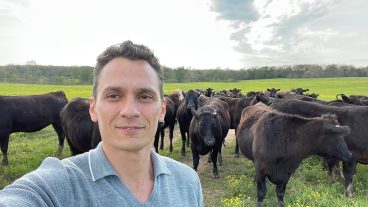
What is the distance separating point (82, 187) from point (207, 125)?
7.92 m

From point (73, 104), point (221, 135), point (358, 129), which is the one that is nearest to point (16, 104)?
point (73, 104)

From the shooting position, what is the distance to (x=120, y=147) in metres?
1.69

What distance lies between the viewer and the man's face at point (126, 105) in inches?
66.2

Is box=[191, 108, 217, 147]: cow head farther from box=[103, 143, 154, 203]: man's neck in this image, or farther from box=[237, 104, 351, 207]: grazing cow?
box=[103, 143, 154, 203]: man's neck

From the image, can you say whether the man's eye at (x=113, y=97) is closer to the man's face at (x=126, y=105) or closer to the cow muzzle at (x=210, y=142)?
the man's face at (x=126, y=105)

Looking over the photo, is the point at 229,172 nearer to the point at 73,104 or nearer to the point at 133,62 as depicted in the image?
the point at 73,104

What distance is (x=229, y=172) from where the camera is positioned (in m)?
10.6

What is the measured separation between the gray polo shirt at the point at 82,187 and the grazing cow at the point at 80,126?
248 inches

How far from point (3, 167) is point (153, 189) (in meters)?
9.51

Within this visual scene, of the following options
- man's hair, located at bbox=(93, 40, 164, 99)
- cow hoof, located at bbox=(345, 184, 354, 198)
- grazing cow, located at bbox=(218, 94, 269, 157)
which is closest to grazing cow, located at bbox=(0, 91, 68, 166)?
grazing cow, located at bbox=(218, 94, 269, 157)

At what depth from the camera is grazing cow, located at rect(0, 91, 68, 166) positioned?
10608 mm

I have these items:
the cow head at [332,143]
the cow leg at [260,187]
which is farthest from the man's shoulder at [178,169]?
the cow head at [332,143]

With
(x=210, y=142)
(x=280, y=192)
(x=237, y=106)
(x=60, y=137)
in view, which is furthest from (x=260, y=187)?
(x=237, y=106)

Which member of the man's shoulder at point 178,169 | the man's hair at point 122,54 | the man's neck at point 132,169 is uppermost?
the man's hair at point 122,54
